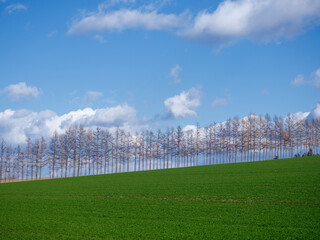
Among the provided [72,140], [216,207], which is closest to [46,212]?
[216,207]

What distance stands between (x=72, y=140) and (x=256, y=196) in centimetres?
6465

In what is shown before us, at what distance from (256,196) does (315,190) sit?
4.66 m

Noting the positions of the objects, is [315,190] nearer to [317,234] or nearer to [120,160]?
[317,234]

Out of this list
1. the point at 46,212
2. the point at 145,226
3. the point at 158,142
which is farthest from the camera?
the point at 158,142

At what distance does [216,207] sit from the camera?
18438mm

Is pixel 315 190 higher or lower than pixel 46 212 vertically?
higher

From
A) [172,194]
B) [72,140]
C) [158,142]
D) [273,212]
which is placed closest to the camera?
[273,212]

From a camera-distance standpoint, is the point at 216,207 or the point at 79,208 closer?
the point at 216,207

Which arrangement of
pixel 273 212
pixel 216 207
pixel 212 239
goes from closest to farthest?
1. pixel 212 239
2. pixel 273 212
3. pixel 216 207

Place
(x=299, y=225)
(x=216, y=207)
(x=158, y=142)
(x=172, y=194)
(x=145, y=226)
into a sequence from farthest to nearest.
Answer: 1. (x=158, y=142)
2. (x=172, y=194)
3. (x=216, y=207)
4. (x=145, y=226)
5. (x=299, y=225)

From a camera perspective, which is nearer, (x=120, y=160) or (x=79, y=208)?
(x=79, y=208)

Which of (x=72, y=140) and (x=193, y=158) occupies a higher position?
(x=72, y=140)

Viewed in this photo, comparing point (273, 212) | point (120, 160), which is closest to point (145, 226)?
point (273, 212)

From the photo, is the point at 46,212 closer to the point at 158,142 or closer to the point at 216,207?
the point at 216,207
